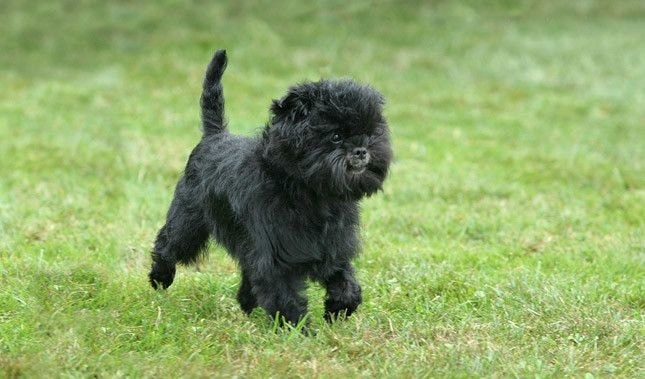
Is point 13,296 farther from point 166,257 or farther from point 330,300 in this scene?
point 330,300

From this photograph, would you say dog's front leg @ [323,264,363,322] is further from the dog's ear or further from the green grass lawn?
the dog's ear

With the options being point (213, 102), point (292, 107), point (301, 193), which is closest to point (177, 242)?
point (213, 102)

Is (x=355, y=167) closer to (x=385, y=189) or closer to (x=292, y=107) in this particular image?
(x=292, y=107)

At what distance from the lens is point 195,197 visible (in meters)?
6.00

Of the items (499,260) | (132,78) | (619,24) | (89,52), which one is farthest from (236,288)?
(619,24)

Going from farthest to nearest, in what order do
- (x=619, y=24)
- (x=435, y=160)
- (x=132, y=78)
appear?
(x=619, y=24), (x=132, y=78), (x=435, y=160)

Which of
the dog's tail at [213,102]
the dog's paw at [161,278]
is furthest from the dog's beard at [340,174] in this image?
the dog's paw at [161,278]

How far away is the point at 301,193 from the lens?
16.8 ft

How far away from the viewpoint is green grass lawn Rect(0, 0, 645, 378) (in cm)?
498

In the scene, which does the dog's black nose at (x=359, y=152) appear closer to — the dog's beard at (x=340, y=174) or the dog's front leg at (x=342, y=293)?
the dog's beard at (x=340, y=174)

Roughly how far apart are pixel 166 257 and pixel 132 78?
11.0m

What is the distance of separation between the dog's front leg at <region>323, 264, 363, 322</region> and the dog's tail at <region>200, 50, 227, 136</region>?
155 centimetres

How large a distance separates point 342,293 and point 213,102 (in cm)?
180

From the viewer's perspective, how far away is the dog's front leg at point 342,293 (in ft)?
17.7
